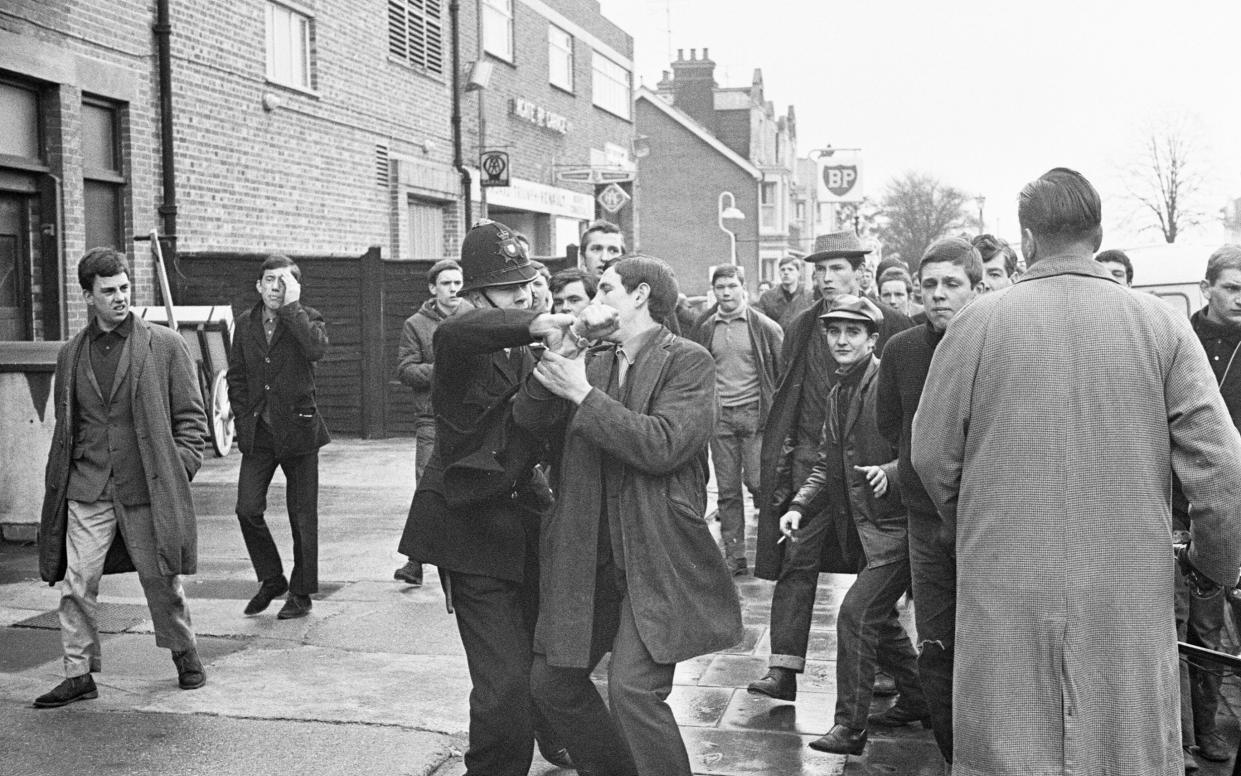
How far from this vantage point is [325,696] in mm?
6348

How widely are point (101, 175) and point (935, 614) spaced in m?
11.5

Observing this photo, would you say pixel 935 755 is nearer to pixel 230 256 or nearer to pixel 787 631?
pixel 787 631

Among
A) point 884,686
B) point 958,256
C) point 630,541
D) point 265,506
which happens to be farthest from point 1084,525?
point 265,506

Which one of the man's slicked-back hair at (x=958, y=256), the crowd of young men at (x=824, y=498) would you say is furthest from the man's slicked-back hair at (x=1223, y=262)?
the man's slicked-back hair at (x=958, y=256)

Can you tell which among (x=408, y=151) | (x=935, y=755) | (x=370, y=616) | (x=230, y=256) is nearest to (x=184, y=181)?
(x=230, y=256)

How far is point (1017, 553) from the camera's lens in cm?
346

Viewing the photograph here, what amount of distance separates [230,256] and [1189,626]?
12.0 m

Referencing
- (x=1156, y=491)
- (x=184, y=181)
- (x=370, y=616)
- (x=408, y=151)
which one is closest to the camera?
(x=1156, y=491)

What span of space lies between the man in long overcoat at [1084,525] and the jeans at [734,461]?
5.94 meters

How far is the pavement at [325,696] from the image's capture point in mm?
5453

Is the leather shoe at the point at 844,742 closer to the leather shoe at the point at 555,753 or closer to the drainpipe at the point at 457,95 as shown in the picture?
the leather shoe at the point at 555,753

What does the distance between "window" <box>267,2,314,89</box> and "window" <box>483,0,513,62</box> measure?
265 inches

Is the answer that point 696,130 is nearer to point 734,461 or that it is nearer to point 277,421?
point 734,461

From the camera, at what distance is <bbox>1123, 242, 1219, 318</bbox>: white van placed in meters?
14.0
